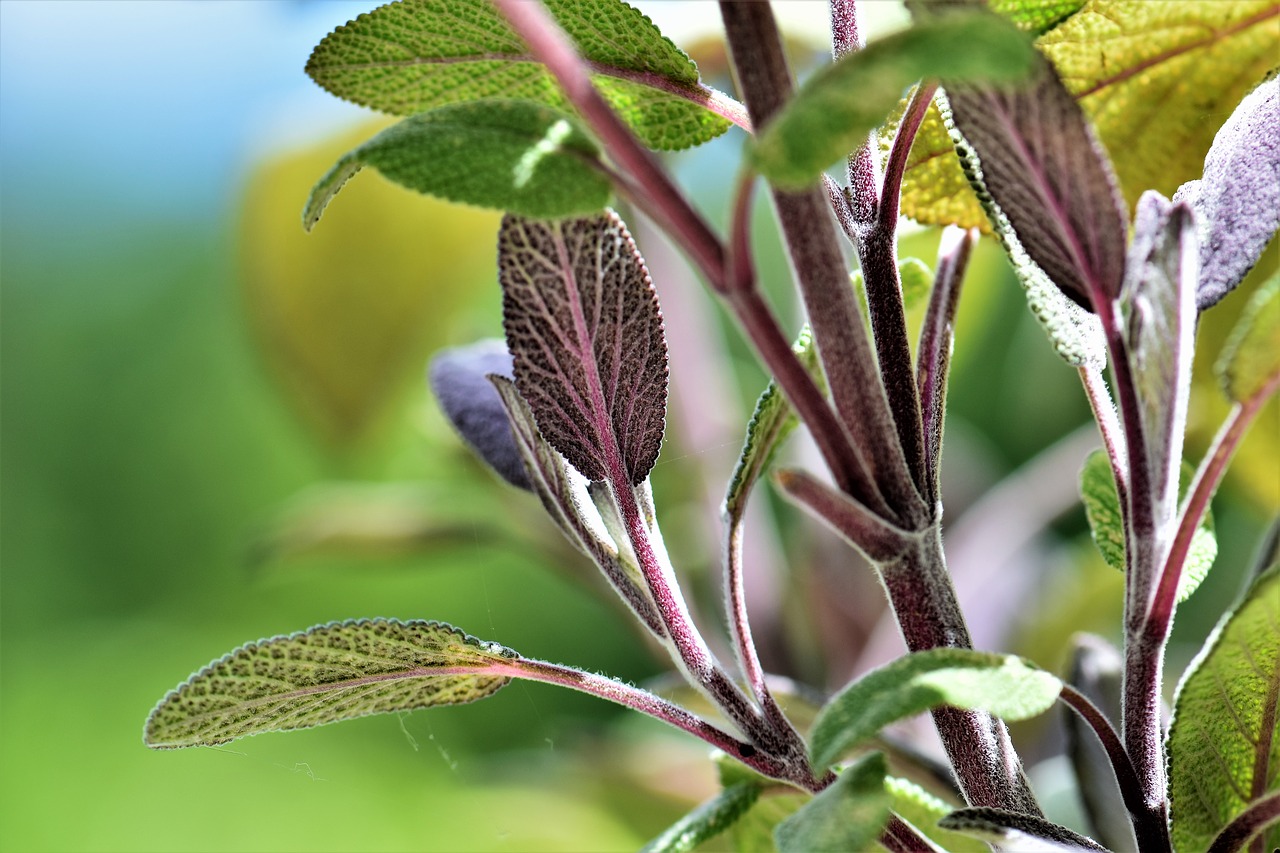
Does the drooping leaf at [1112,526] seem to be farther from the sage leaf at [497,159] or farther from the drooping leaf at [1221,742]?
the sage leaf at [497,159]

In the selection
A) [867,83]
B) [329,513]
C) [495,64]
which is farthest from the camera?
[329,513]

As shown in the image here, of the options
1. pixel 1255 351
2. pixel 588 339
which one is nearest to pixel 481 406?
pixel 588 339

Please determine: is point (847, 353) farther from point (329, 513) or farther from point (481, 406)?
point (329, 513)

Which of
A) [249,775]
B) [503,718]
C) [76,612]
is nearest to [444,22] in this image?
[249,775]

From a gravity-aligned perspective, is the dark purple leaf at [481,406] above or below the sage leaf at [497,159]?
below

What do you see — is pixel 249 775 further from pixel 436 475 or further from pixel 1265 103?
pixel 1265 103

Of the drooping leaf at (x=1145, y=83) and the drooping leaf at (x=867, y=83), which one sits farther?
the drooping leaf at (x=1145, y=83)

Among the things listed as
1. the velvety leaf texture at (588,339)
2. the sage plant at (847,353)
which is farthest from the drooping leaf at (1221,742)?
the velvety leaf texture at (588,339)

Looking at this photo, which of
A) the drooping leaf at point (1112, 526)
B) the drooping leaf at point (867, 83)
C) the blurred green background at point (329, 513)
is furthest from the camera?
the blurred green background at point (329, 513)
